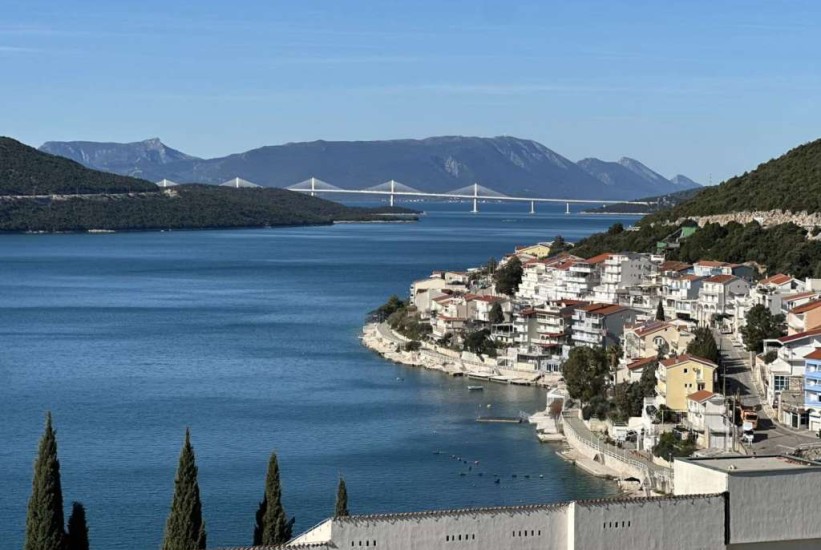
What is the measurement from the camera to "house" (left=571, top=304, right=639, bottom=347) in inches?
809

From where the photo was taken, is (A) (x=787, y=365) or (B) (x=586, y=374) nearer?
(A) (x=787, y=365)

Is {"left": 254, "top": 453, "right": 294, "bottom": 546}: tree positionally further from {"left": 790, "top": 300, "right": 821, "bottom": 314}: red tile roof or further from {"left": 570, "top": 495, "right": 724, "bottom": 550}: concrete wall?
{"left": 790, "top": 300, "right": 821, "bottom": 314}: red tile roof

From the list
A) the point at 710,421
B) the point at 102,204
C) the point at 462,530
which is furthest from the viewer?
the point at 102,204

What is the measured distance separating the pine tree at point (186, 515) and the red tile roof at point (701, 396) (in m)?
6.32

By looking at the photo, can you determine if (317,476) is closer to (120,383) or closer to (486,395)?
(486,395)

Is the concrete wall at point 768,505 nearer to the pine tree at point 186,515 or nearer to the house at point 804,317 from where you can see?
the pine tree at point 186,515

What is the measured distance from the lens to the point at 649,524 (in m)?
7.30

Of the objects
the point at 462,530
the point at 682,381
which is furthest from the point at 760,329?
the point at 462,530

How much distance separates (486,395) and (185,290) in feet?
62.3

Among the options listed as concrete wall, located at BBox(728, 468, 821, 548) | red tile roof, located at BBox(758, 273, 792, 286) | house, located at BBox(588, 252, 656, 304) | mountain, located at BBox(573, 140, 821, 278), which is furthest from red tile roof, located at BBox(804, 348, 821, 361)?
house, located at BBox(588, 252, 656, 304)

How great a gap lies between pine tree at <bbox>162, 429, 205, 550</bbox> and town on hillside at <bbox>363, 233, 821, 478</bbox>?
467cm

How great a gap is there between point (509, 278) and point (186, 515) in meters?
18.4

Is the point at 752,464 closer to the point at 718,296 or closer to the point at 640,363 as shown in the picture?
the point at 640,363

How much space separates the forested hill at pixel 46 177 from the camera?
75.1 metres
